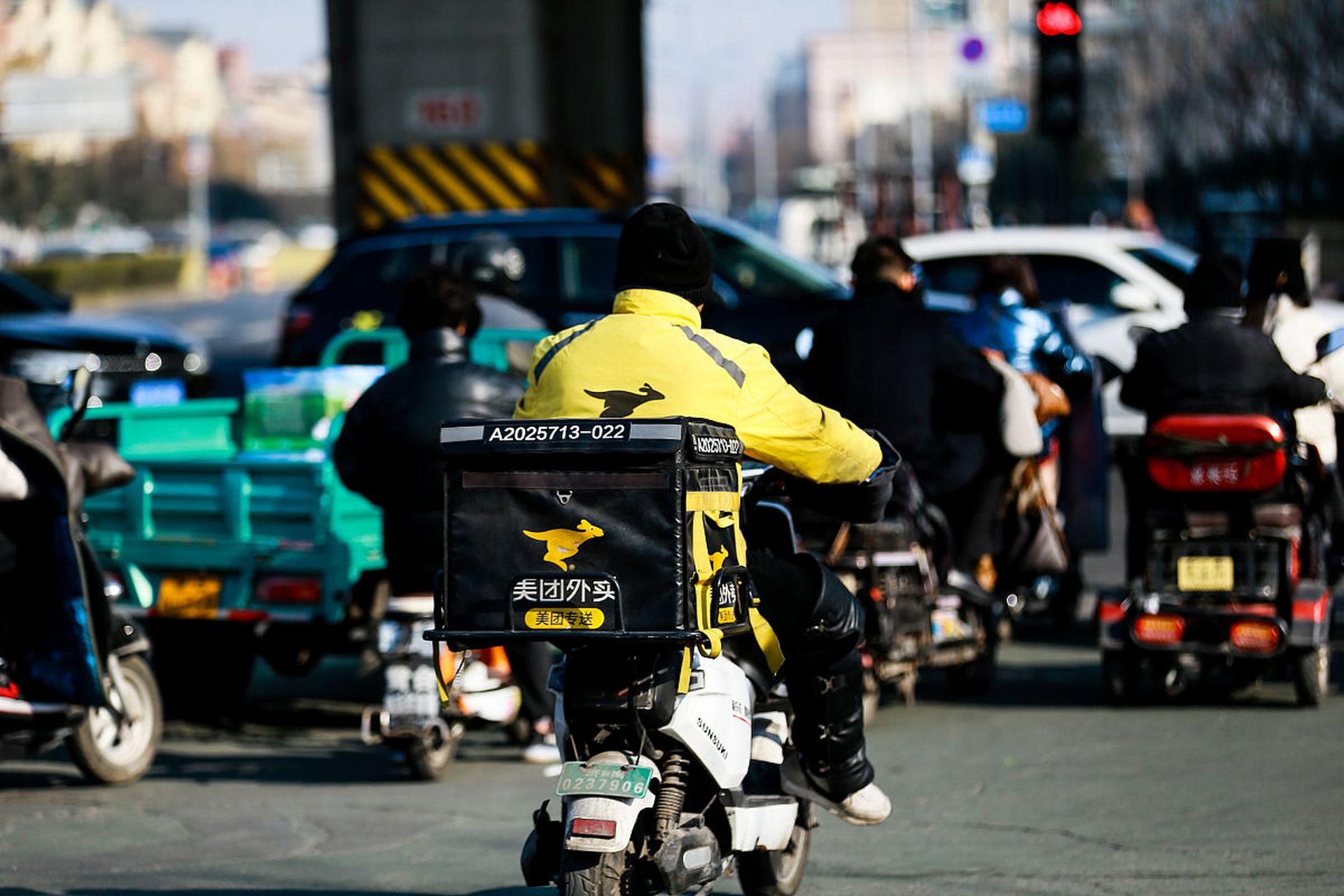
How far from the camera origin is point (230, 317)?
169 feet

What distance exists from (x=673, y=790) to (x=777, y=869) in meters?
0.81

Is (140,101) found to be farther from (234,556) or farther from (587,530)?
(587,530)

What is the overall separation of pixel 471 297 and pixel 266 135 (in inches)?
6192

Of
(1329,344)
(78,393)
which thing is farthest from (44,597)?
(1329,344)

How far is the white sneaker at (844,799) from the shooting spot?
5469 mm

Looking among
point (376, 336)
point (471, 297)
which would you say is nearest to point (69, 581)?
point (471, 297)

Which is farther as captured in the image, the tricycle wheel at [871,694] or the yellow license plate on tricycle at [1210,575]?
the yellow license plate on tricycle at [1210,575]

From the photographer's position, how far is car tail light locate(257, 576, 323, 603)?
8.26 m

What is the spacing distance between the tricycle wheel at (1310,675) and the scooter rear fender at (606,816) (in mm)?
4562

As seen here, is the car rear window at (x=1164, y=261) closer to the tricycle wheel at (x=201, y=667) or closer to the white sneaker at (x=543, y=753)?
the tricycle wheel at (x=201, y=667)

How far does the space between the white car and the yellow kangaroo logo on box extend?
470 inches

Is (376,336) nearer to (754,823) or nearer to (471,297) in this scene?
(471,297)

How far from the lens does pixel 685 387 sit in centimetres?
483

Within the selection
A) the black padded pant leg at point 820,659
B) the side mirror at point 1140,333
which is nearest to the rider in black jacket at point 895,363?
the side mirror at point 1140,333
